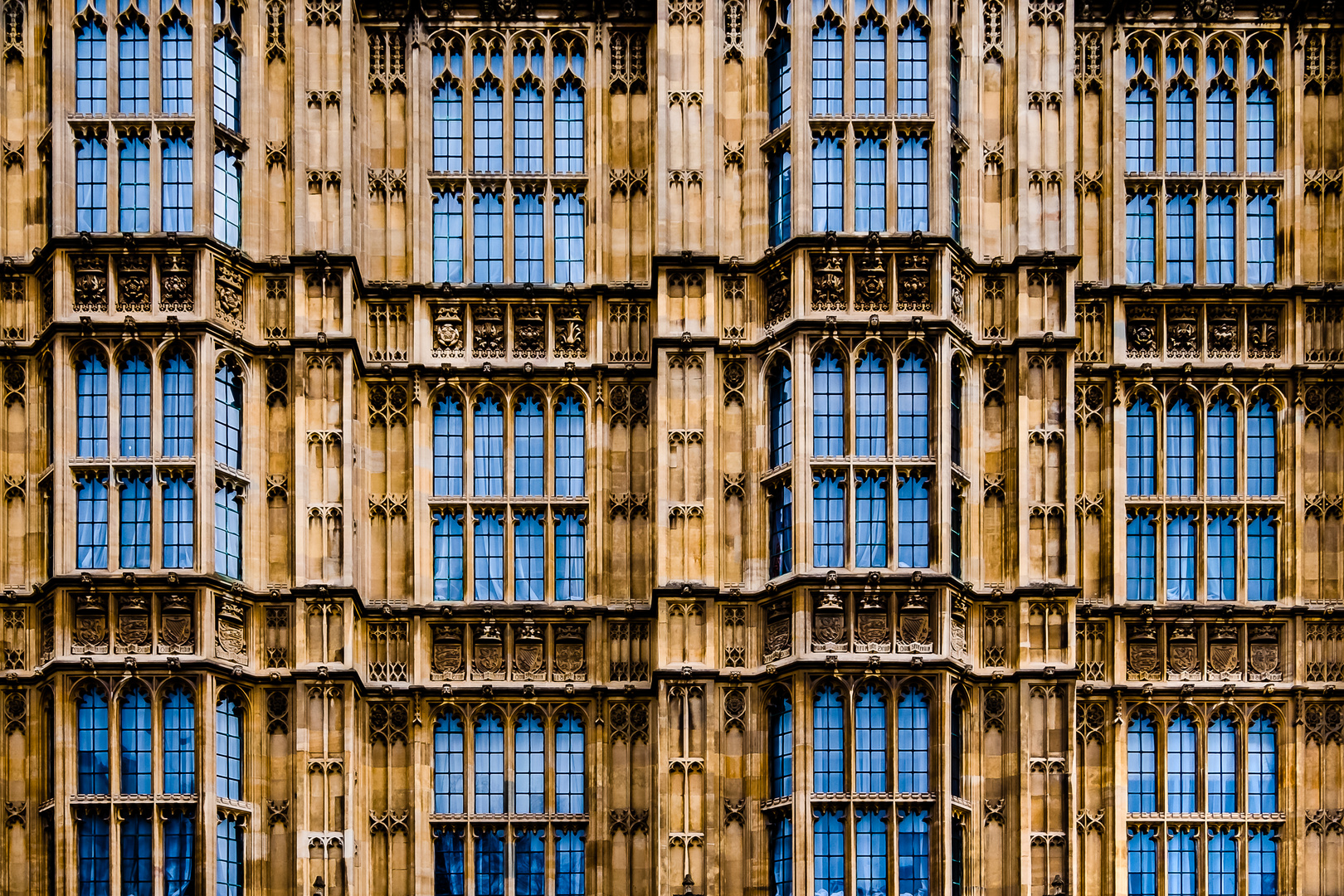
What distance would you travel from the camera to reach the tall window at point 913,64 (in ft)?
143

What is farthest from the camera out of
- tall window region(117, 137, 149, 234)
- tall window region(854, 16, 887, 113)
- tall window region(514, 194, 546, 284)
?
tall window region(514, 194, 546, 284)

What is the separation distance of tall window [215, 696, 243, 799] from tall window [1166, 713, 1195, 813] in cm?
1607

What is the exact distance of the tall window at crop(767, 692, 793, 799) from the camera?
41781 mm

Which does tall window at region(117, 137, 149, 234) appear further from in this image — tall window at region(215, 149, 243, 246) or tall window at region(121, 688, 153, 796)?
tall window at region(121, 688, 153, 796)

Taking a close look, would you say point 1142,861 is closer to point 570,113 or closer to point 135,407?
point 570,113

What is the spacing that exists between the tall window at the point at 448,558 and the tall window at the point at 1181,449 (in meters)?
12.7

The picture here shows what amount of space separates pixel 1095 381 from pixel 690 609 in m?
8.62

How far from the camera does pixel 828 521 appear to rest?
139 ft

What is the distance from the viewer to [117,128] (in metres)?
43.2

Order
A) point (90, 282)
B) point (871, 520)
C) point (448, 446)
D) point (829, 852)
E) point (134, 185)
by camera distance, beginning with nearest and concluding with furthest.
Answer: point (829, 852), point (871, 520), point (90, 282), point (134, 185), point (448, 446)

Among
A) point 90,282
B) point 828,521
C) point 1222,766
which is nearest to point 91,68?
→ point 90,282

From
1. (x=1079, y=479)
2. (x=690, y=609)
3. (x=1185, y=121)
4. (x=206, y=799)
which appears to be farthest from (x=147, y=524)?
(x=1185, y=121)

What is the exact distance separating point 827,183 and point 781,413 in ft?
13.5

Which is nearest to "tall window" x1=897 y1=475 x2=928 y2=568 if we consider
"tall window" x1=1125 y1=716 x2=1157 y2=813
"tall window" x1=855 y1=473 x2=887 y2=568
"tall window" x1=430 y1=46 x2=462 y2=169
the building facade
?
the building facade
